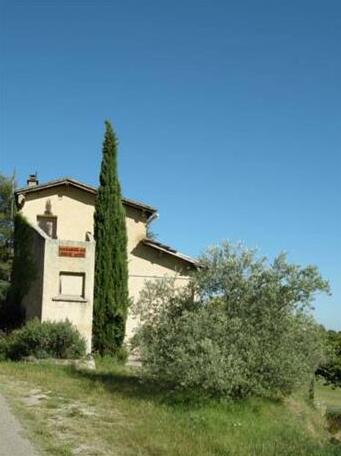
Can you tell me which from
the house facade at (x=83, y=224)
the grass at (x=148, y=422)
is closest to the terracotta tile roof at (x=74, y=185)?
the house facade at (x=83, y=224)

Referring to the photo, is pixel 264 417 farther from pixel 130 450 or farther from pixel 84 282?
pixel 84 282

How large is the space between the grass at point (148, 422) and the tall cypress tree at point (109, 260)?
26.5 ft

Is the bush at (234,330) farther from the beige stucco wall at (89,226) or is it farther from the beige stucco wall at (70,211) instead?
the beige stucco wall at (70,211)

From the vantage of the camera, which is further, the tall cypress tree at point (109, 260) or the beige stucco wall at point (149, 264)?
the beige stucco wall at point (149, 264)

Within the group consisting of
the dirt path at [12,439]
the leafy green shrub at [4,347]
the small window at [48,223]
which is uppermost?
the small window at [48,223]

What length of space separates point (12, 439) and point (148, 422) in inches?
98.8

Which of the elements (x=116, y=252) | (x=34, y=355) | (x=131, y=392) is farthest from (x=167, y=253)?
(x=131, y=392)

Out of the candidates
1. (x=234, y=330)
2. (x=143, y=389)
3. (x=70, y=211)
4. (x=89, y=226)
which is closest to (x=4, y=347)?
(x=143, y=389)

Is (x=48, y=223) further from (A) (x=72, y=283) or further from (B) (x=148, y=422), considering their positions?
(B) (x=148, y=422)

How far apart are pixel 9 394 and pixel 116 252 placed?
1232 centimetres

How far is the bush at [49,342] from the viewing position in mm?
21438

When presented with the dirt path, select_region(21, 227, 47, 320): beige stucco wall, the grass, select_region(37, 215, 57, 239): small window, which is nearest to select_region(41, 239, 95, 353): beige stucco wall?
select_region(21, 227, 47, 320): beige stucco wall

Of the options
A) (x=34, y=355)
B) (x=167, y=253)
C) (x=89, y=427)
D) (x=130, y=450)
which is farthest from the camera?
(x=167, y=253)

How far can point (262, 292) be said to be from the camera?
45.6 ft
